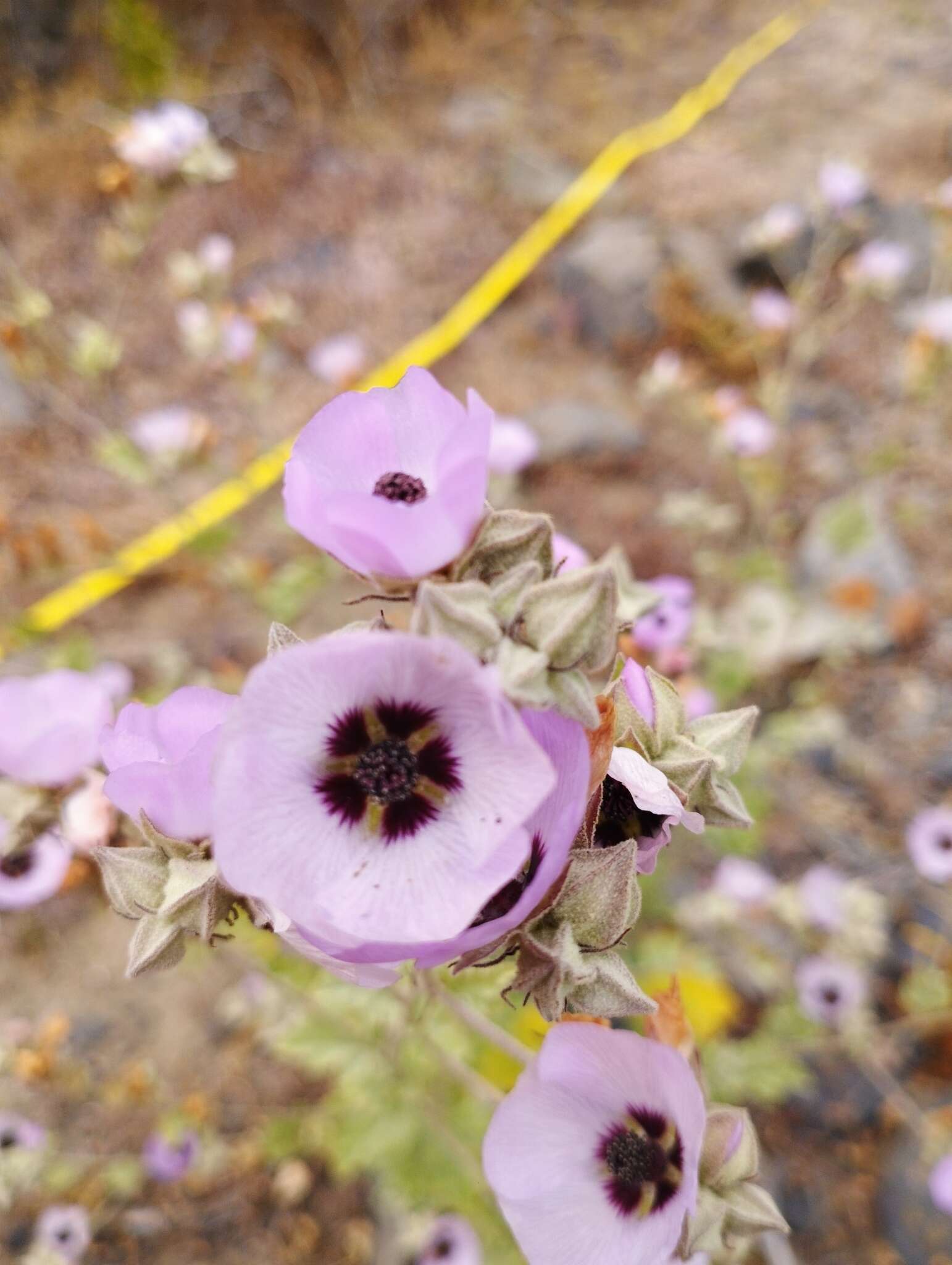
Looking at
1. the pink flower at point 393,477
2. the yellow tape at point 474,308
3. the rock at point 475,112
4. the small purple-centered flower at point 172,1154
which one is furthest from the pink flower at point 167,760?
the rock at point 475,112

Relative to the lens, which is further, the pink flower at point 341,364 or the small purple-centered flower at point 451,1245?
the pink flower at point 341,364

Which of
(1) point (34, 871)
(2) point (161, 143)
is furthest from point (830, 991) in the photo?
(2) point (161, 143)

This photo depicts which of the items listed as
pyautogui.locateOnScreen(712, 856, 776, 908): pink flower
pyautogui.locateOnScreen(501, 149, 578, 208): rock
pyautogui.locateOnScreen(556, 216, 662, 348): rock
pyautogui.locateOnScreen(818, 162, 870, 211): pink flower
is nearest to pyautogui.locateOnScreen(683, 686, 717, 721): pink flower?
pyautogui.locateOnScreen(712, 856, 776, 908): pink flower

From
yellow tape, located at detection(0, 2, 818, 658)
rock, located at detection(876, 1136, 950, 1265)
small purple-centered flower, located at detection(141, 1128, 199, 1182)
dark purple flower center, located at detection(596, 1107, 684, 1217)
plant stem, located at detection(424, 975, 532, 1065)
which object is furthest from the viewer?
yellow tape, located at detection(0, 2, 818, 658)

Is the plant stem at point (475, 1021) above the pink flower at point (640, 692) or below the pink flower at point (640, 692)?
below

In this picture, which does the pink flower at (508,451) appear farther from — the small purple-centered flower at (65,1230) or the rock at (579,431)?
the small purple-centered flower at (65,1230)

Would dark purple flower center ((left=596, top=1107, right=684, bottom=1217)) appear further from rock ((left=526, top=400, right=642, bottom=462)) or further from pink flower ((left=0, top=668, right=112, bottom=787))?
rock ((left=526, top=400, right=642, bottom=462))

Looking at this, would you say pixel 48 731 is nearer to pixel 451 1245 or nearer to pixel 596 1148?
pixel 596 1148
